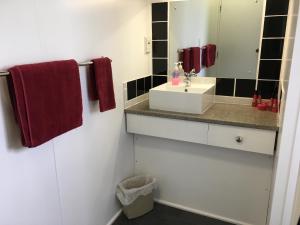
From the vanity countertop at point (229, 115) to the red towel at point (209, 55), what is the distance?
35 cm

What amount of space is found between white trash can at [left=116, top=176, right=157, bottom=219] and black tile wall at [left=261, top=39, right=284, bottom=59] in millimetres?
1331

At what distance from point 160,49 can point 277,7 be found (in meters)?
0.95

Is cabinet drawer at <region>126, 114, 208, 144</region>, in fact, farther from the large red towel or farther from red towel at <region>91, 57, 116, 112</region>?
the large red towel

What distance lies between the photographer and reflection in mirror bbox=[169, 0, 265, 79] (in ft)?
6.39

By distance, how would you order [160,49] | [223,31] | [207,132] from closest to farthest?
[207,132], [223,31], [160,49]

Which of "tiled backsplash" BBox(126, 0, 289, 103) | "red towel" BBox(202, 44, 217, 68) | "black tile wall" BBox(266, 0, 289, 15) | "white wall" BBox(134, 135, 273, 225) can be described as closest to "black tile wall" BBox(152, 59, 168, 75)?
"tiled backsplash" BBox(126, 0, 289, 103)

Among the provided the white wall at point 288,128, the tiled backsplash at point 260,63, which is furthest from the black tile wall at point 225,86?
the white wall at point 288,128

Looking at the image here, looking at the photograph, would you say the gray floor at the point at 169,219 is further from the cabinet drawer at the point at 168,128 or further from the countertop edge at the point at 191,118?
the countertop edge at the point at 191,118

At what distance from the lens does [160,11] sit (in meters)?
2.22

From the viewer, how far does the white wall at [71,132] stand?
119 centimetres

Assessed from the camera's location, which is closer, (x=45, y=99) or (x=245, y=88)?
(x=45, y=99)

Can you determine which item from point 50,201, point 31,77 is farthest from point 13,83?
point 50,201

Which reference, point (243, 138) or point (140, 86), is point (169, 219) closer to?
point (243, 138)

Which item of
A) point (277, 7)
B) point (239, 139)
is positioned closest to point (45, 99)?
point (239, 139)
